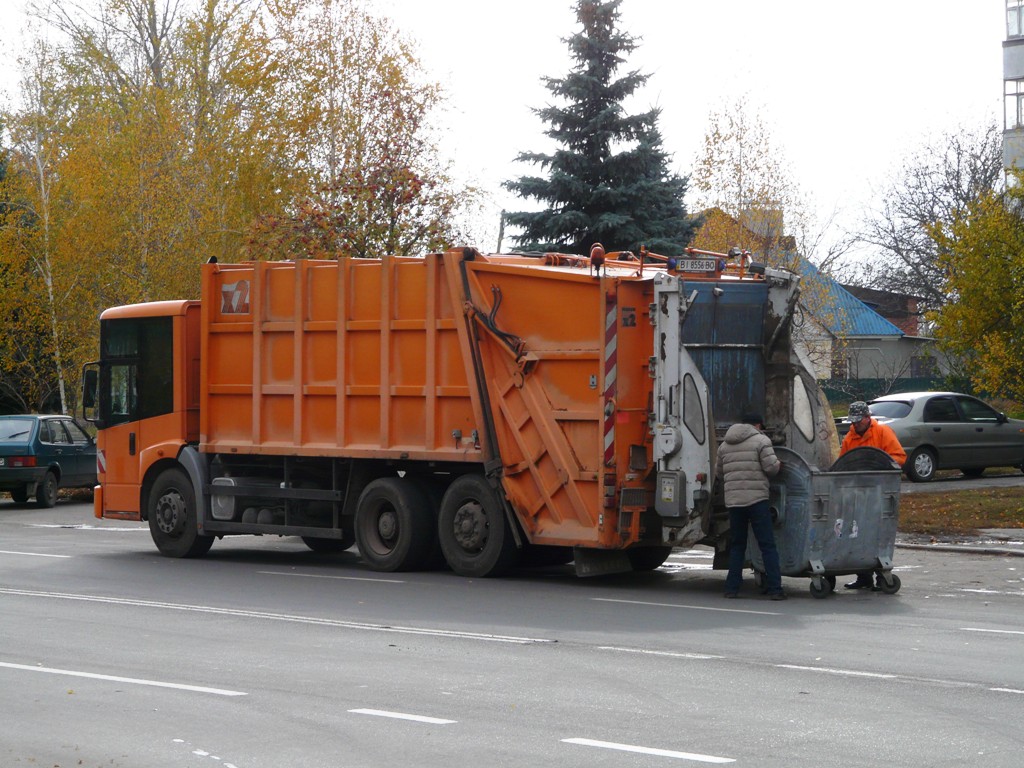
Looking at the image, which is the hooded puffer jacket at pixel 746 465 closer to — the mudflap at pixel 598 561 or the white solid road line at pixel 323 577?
the mudflap at pixel 598 561

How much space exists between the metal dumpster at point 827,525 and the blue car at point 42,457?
16742 millimetres

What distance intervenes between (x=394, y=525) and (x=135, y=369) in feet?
14.5

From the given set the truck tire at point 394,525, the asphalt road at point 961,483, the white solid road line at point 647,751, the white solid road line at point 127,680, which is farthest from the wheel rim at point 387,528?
the asphalt road at point 961,483

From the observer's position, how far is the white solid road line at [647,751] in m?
6.57

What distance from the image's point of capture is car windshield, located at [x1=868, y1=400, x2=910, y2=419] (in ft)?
87.9

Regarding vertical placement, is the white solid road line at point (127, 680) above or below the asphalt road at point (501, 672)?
below

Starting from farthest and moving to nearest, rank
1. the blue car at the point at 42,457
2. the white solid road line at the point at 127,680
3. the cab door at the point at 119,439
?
1. the blue car at the point at 42,457
2. the cab door at the point at 119,439
3. the white solid road line at the point at 127,680

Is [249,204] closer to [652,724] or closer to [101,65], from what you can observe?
[101,65]

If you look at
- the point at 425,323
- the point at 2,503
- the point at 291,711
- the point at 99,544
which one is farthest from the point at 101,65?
the point at 291,711

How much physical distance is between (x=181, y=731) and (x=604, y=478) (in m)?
6.25

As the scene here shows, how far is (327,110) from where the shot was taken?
3384 centimetres

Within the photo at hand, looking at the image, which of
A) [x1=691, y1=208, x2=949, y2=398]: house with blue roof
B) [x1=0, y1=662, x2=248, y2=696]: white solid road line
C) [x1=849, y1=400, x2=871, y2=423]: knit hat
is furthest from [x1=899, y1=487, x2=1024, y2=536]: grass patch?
[x1=0, y1=662, x2=248, y2=696]: white solid road line

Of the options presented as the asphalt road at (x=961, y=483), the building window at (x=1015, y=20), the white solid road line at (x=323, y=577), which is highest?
the building window at (x=1015, y=20)

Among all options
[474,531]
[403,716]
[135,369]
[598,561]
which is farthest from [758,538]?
[135,369]
